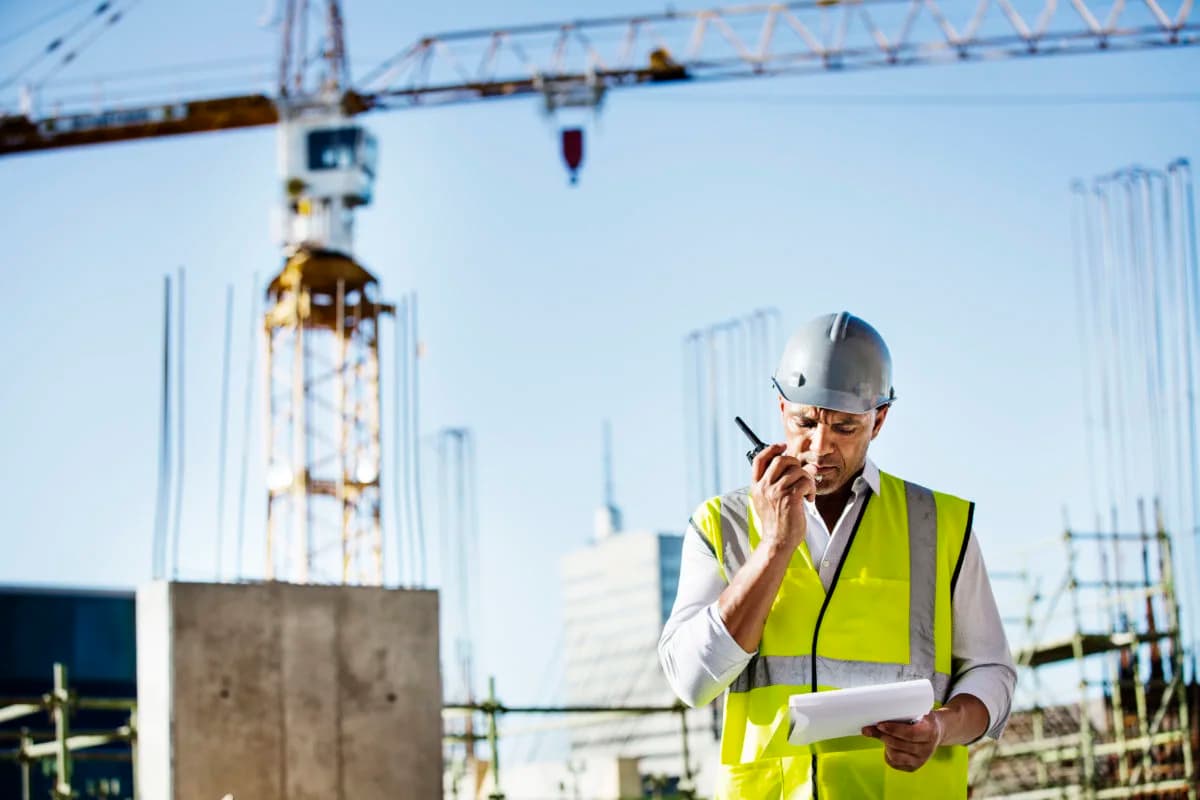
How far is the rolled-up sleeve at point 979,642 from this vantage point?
343 cm

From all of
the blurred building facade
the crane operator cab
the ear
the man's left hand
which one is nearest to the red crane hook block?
the crane operator cab

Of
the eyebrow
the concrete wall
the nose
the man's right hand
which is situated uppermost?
the eyebrow

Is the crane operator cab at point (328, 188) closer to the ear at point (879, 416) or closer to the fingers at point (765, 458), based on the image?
the ear at point (879, 416)

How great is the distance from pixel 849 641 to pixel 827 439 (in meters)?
0.39

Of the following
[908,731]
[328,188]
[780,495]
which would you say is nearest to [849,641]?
[908,731]

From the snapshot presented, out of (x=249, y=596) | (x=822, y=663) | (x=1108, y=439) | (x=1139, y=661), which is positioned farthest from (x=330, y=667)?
(x=1108, y=439)

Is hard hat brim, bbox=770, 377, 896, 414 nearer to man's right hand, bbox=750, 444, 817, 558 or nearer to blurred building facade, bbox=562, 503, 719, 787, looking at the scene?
man's right hand, bbox=750, 444, 817, 558

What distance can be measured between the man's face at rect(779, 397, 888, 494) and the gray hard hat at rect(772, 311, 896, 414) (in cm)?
2

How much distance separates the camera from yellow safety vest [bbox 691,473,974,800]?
3273 mm

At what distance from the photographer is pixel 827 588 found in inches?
133

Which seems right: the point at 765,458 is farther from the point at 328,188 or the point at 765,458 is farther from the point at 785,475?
the point at 328,188

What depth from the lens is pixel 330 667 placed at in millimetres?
6586

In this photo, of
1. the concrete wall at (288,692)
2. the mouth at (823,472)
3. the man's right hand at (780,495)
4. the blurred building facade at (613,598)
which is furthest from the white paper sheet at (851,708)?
the blurred building facade at (613,598)

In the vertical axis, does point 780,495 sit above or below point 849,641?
above
